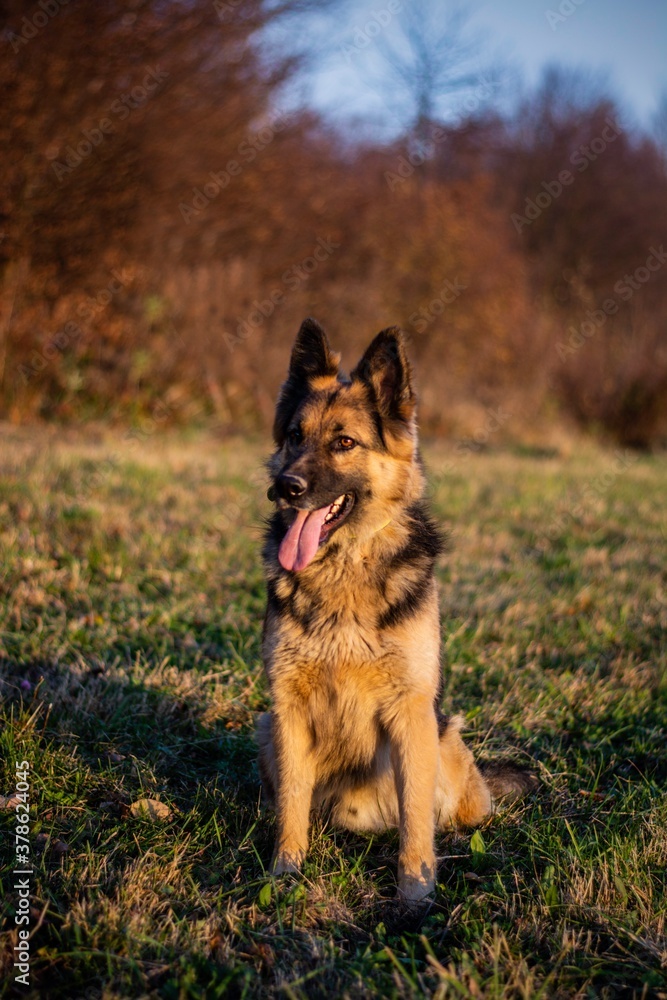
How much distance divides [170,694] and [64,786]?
0.89 metres

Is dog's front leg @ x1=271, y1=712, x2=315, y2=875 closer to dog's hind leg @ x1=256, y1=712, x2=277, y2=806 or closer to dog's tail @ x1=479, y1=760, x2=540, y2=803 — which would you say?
dog's hind leg @ x1=256, y1=712, x2=277, y2=806

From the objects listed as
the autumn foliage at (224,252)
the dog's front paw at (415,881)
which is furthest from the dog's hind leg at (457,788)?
the autumn foliage at (224,252)

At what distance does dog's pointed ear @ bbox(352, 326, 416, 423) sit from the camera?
3.48 metres

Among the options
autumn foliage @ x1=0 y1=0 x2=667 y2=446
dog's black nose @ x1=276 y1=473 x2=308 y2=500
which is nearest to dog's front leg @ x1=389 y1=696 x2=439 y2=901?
dog's black nose @ x1=276 y1=473 x2=308 y2=500

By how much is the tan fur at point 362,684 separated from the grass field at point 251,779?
7.0 inches

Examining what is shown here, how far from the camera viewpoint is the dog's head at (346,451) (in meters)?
3.33

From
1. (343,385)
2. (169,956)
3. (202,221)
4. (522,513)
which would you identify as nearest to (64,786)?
(169,956)

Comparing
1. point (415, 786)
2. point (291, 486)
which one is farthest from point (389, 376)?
point (415, 786)

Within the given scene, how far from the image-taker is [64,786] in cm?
346

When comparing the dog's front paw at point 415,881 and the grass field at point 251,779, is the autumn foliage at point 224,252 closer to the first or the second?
the grass field at point 251,779

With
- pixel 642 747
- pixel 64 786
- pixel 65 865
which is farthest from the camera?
pixel 642 747

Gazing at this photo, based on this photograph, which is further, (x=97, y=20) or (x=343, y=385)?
(x=97, y=20)

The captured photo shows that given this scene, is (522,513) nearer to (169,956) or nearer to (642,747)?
(642,747)

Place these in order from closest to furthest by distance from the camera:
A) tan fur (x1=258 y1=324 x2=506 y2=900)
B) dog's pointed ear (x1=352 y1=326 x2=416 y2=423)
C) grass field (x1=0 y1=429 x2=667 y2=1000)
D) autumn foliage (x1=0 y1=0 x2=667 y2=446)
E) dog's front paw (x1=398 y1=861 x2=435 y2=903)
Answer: grass field (x1=0 y1=429 x2=667 y2=1000), dog's front paw (x1=398 y1=861 x2=435 y2=903), tan fur (x1=258 y1=324 x2=506 y2=900), dog's pointed ear (x1=352 y1=326 x2=416 y2=423), autumn foliage (x1=0 y1=0 x2=667 y2=446)
